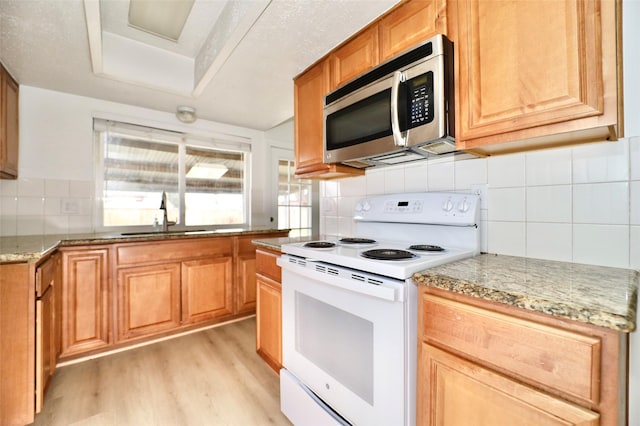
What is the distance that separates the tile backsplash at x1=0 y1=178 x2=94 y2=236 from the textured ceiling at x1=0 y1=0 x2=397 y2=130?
2.64 feet

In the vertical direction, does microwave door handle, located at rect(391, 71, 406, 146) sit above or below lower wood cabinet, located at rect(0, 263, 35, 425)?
above

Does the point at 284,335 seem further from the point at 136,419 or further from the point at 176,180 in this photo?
the point at 176,180

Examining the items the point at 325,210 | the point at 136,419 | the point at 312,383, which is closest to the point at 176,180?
the point at 325,210

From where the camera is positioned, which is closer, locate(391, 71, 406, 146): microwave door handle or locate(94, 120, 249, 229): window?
locate(391, 71, 406, 146): microwave door handle

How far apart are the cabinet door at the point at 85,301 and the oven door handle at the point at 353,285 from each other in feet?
5.35

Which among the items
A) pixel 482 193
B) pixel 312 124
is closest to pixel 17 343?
pixel 312 124

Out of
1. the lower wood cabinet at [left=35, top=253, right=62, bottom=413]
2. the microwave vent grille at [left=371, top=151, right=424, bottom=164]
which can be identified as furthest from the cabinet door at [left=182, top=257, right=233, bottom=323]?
the microwave vent grille at [left=371, top=151, right=424, bottom=164]

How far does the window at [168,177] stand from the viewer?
2575 mm

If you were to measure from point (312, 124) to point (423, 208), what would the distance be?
3.08ft

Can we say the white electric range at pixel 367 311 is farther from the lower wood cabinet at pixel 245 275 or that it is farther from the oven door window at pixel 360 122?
the lower wood cabinet at pixel 245 275

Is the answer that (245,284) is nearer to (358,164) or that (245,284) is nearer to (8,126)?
(358,164)

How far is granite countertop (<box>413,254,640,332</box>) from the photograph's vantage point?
0.59 m

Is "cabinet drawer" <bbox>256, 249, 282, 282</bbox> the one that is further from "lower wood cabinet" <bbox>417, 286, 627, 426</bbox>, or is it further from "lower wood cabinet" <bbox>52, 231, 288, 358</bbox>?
"lower wood cabinet" <bbox>417, 286, 627, 426</bbox>

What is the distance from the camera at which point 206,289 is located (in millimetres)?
2508
